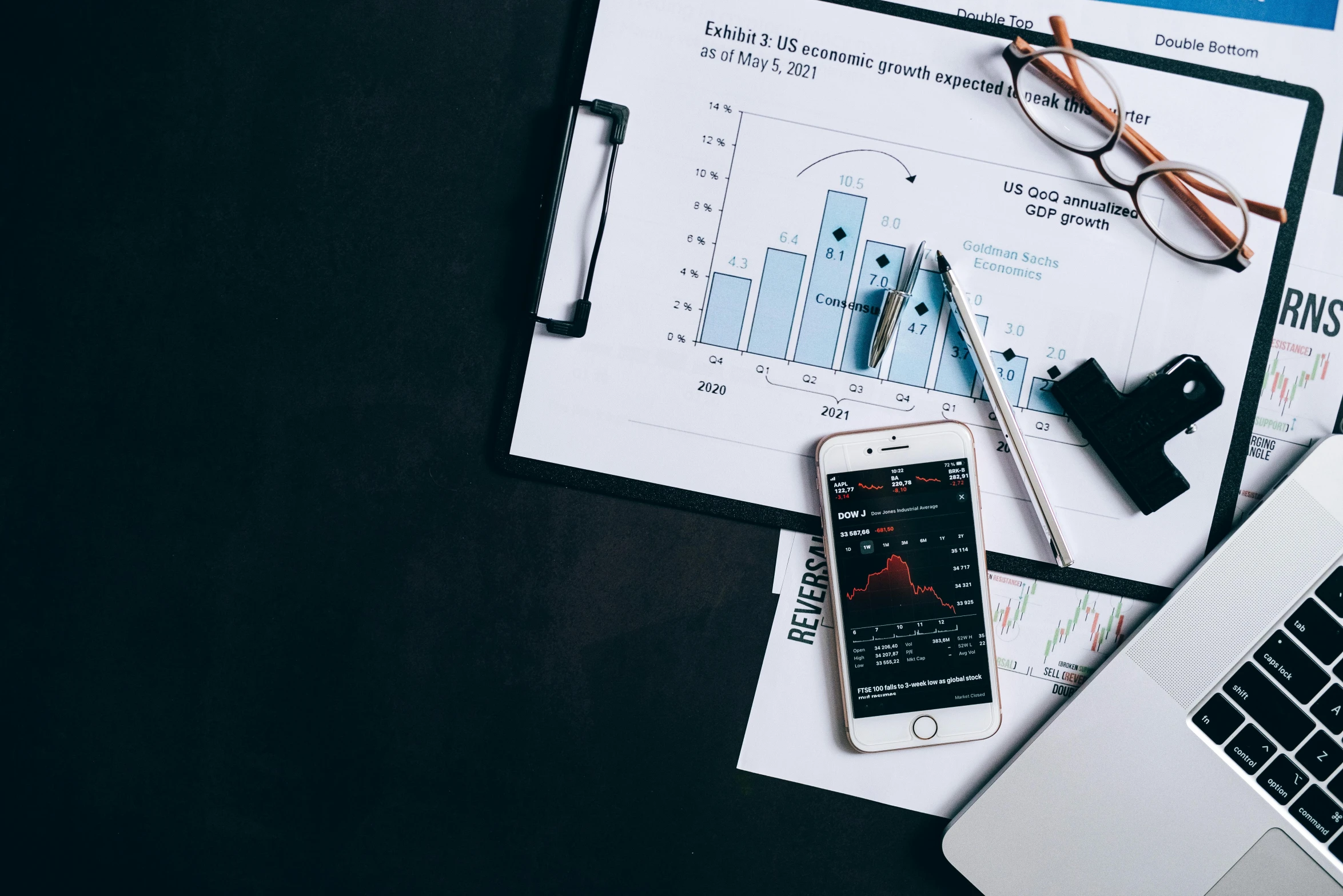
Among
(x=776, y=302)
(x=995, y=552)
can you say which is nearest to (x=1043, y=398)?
(x=995, y=552)

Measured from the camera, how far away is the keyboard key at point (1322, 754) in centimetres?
66

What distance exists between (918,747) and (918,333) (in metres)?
0.37

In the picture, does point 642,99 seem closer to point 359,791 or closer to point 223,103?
point 223,103

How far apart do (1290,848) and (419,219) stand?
94 centimetres

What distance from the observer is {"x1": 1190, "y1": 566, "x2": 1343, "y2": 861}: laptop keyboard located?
2.17 ft

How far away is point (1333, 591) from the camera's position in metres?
0.66

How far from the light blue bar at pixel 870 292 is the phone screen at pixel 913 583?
0.11m

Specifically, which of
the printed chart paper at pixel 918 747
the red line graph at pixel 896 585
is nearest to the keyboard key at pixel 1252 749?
the printed chart paper at pixel 918 747

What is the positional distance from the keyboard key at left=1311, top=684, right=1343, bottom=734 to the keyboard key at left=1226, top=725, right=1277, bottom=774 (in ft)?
0.15

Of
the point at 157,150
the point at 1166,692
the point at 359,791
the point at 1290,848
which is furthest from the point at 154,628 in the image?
the point at 1290,848

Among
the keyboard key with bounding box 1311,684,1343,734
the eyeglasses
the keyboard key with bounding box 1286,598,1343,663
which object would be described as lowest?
the keyboard key with bounding box 1311,684,1343,734

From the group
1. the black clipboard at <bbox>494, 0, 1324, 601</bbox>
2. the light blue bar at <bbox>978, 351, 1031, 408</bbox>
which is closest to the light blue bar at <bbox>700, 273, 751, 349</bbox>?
the black clipboard at <bbox>494, 0, 1324, 601</bbox>

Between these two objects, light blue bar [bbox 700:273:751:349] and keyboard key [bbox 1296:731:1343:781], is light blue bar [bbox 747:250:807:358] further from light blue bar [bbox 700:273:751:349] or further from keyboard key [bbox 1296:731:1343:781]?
keyboard key [bbox 1296:731:1343:781]

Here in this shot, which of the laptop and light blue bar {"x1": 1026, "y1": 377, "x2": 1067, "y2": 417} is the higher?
light blue bar {"x1": 1026, "y1": 377, "x2": 1067, "y2": 417}
